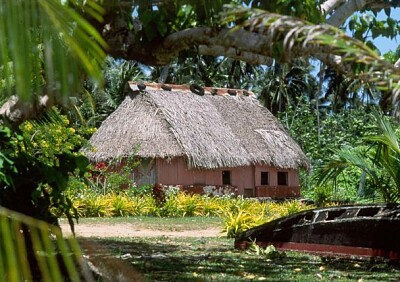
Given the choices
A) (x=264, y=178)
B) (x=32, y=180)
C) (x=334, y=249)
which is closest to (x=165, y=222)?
(x=334, y=249)

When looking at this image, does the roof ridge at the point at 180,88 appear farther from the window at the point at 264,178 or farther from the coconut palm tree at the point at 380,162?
the coconut palm tree at the point at 380,162

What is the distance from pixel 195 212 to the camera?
1775cm

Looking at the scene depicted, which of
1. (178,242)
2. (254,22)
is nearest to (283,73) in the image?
(178,242)

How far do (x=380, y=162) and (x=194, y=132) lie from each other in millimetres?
15277

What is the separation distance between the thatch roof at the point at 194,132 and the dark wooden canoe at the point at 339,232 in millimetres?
12940

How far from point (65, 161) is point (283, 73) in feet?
104

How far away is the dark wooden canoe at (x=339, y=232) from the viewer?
25.8 ft

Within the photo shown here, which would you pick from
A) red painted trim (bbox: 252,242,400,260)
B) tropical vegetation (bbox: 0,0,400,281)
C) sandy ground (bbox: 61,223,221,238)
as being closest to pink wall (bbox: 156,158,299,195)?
tropical vegetation (bbox: 0,0,400,281)

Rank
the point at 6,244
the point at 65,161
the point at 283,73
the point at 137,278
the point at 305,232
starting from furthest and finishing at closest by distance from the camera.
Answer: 1. the point at 283,73
2. the point at 305,232
3. the point at 65,161
4. the point at 137,278
5. the point at 6,244

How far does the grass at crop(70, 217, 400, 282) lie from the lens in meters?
6.36

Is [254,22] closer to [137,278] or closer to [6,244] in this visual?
[137,278]

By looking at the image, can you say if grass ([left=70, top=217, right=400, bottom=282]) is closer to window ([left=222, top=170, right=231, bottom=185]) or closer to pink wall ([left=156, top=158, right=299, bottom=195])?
pink wall ([left=156, top=158, right=299, bottom=195])

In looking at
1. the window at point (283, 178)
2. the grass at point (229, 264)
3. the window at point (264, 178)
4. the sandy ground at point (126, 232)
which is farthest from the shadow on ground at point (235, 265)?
the window at point (283, 178)

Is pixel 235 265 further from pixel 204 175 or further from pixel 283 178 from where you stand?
pixel 283 178
